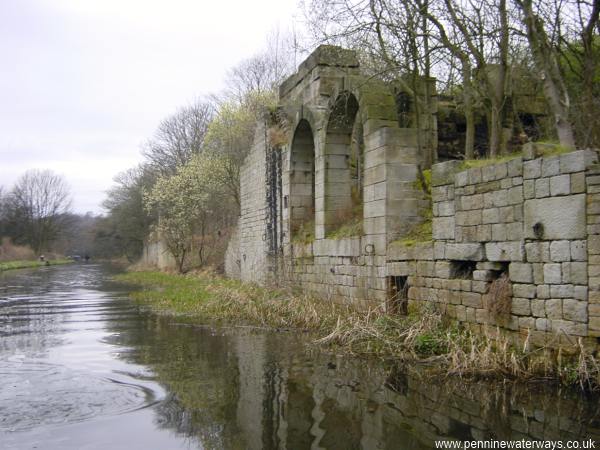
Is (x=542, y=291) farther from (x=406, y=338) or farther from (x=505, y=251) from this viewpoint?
(x=406, y=338)

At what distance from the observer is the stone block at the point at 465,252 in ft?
25.4

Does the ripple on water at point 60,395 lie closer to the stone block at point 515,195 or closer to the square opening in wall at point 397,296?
the square opening in wall at point 397,296

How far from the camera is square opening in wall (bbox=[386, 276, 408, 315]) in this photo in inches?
370

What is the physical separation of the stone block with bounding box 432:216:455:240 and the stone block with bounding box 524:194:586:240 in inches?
56.0

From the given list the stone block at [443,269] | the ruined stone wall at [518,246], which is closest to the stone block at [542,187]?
the ruined stone wall at [518,246]

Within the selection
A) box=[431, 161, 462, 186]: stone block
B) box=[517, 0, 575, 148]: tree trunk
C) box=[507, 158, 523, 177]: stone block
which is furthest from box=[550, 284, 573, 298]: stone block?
box=[517, 0, 575, 148]: tree trunk

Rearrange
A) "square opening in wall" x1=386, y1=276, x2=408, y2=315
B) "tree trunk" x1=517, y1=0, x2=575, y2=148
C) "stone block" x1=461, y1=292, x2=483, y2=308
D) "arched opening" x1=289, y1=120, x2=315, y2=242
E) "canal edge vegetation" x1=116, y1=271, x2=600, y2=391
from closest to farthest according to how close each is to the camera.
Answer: "canal edge vegetation" x1=116, y1=271, x2=600, y2=391 < "stone block" x1=461, y1=292, x2=483, y2=308 < "tree trunk" x1=517, y1=0, x2=575, y2=148 < "square opening in wall" x1=386, y1=276, x2=408, y2=315 < "arched opening" x1=289, y1=120, x2=315, y2=242

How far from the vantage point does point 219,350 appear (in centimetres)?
899

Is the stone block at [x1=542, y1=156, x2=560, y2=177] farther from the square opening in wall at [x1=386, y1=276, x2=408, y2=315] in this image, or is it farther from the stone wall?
the square opening in wall at [x1=386, y1=276, x2=408, y2=315]

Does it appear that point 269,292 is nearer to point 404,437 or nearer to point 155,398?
point 155,398

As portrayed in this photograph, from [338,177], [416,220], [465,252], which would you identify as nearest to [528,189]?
[465,252]

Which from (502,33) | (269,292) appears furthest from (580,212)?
(269,292)

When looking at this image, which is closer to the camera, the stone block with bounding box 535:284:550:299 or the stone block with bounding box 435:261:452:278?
the stone block with bounding box 535:284:550:299

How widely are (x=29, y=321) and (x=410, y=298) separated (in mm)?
8526
